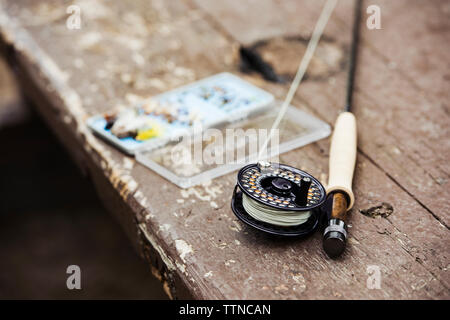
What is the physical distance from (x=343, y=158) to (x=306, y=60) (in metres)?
0.67

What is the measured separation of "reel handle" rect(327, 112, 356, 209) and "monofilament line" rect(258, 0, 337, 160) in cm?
19

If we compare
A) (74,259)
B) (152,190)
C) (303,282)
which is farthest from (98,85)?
(74,259)

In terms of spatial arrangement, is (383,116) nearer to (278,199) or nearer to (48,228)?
(278,199)

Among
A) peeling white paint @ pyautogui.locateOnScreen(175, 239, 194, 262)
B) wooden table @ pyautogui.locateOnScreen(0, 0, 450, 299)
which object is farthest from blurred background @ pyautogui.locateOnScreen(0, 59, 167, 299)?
peeling white paint @ pyautogui.locateOnScreen(175, 239, 194, 262)

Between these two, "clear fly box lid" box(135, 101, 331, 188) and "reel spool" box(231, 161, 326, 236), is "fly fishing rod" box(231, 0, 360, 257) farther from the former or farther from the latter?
"clear fly box lid" box(135, 101, 331, 188)

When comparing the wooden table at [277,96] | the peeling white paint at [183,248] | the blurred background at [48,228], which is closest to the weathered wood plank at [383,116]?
the wooden table at [277,96]

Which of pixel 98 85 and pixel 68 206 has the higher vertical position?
pixel 98 85

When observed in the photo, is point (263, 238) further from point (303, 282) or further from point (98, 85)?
point (98, 85)

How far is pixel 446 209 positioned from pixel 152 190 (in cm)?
67
